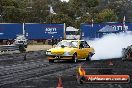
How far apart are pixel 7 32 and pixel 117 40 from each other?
25.0 m

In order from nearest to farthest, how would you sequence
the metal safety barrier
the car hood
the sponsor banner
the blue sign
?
the sponsor banner, the car hood, the metal safety barrier, the blue sign

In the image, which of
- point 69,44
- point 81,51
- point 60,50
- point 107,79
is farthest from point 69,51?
point 107,79

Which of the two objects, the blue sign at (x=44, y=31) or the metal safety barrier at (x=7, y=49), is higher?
the blue sign at (x=44, y=31)

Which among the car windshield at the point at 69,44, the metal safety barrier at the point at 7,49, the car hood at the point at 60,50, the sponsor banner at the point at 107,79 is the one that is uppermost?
the car windshield at the point at 69,44

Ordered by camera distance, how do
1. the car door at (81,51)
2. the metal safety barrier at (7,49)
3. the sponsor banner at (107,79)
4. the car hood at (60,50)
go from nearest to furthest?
the sponsor banner at (107,79), the car hood at (60,50), the car door at (81,51), the metal safety barrier at (7,49)

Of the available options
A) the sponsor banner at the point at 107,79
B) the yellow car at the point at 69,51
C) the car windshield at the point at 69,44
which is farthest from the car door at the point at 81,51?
the sponsor banner at the point at 107,79

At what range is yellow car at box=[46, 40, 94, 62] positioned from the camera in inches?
1090

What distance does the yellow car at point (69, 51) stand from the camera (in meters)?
27.7

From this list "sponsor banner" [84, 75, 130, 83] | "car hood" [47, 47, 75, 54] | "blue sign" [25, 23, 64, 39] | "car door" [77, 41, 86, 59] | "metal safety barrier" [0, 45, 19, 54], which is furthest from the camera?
"blue sign" [25, 23, 64, 39]

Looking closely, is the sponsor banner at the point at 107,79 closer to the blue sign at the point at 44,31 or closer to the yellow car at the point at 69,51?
the yellow car at the point at 69,51

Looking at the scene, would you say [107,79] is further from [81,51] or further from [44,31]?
[44,31]

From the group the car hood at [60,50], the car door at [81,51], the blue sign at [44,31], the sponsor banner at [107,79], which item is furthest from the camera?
the blue sign at [44,31]

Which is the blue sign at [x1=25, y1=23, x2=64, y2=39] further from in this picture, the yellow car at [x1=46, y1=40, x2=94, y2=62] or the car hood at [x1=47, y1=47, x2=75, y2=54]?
the car hood at [x1=47, y1=47, x2=75, y2=54]

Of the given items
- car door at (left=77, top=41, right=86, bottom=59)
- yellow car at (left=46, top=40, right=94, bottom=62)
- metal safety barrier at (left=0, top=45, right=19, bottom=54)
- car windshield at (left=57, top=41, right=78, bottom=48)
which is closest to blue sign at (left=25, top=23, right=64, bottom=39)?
metal safety barrier at (left=0, top=45, right=19, bottom=54)
